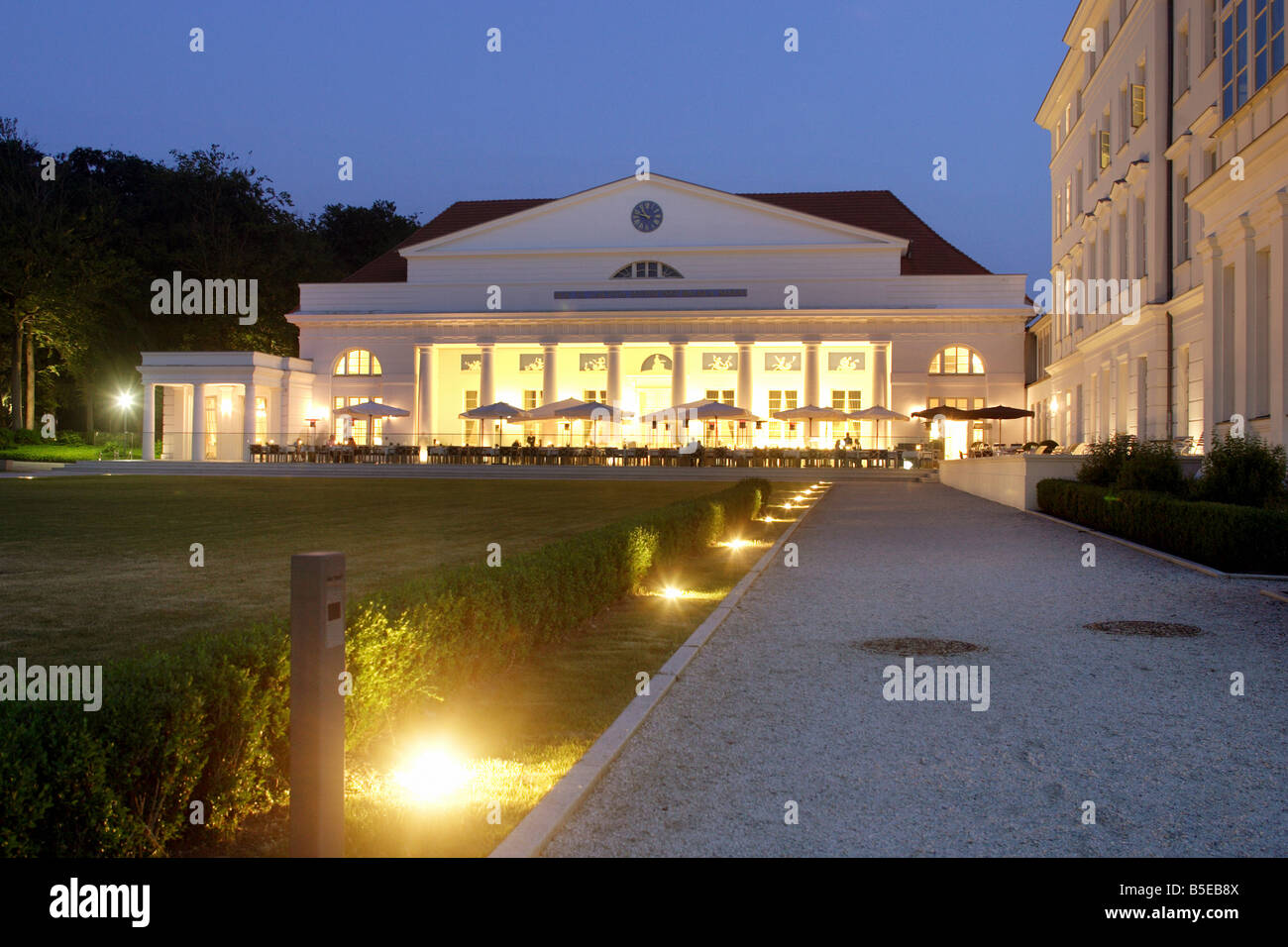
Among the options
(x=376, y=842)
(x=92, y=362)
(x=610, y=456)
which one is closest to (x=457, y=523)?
(x=376, y=842)

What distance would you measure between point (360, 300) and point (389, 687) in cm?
5894

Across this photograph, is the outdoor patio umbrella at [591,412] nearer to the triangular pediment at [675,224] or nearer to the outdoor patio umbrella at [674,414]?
the outdoor patio umbrella at [674,414]

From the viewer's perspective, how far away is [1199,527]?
14062 mm

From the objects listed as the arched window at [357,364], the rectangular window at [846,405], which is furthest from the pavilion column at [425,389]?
the rectangular window at [846,405]

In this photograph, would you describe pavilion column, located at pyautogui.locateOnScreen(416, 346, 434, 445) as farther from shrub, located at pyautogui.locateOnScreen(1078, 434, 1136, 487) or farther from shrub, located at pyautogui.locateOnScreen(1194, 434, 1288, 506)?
shrub, located at pyautogui.locateOnScreen(1194, 434, 1288, 506)

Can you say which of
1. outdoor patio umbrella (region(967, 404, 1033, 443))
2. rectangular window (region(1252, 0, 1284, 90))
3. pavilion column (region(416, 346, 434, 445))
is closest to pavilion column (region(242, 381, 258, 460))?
pavilion column (region(416, 346, 434, 445))

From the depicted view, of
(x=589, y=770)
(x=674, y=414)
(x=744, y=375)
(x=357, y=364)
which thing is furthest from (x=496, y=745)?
(x=357, y=364)

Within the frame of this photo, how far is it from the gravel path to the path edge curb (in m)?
0.07

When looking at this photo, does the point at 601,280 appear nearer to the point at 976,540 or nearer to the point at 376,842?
the point at 976,540

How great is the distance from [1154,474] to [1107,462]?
9.02ft

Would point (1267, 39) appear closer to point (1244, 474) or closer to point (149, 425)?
point (1244, 474)

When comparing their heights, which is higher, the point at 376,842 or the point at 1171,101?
the point at 1171,101

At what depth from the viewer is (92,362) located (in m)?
68.1

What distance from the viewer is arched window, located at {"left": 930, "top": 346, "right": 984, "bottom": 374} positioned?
56.0 meters
